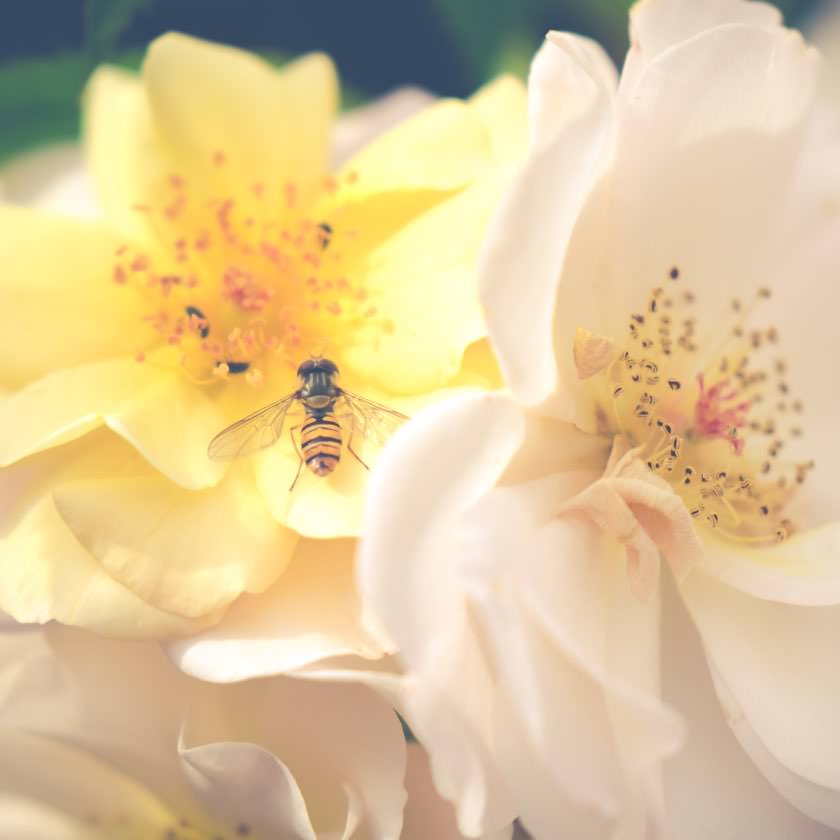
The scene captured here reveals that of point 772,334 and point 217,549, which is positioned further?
point 772,334

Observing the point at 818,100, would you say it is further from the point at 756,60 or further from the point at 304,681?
the point at 304,681

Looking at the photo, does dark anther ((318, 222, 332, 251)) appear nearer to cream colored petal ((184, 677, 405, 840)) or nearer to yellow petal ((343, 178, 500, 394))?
yellow petal ((343, 178, 500, 394))

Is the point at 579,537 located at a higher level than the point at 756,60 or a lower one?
lower

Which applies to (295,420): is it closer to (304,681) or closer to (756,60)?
(304,681)

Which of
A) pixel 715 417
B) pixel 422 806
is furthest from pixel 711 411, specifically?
pixel 422 806

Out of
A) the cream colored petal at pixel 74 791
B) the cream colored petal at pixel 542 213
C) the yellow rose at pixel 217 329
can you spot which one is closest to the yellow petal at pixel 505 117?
the yellow rose at pixel 217 329

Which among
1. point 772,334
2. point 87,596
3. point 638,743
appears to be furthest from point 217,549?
point 772,334

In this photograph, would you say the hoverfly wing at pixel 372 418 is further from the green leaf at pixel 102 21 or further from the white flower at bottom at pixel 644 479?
the green leaf at pixel 102 21

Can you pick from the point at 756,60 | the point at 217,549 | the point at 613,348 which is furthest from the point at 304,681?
the point at 756,60

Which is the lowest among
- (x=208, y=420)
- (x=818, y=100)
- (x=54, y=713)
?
(x=54, y=713)
